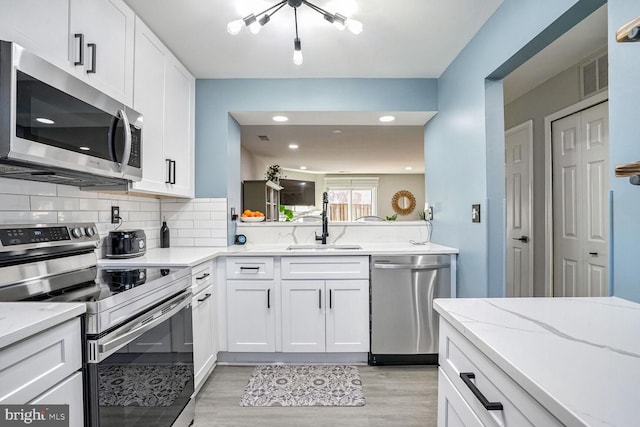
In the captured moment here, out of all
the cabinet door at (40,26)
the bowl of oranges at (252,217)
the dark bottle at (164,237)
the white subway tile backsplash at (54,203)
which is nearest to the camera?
the cabinet door at (40,26)

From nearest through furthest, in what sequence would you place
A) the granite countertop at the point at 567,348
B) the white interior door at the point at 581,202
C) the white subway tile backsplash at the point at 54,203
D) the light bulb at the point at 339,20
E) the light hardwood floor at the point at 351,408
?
the granite countertop at the point at 567,348, the white subway tile backsplash at the point at 54,203, the light bulb at the point at 339,20, the light hardwood floor at the point at 351,408, the white interior door at the point at 581,202

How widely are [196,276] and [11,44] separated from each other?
52.7 inches

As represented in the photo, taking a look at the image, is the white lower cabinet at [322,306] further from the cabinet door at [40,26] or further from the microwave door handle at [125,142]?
the cabinet door at [40,26]

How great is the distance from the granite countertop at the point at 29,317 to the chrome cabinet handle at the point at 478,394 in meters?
1.09

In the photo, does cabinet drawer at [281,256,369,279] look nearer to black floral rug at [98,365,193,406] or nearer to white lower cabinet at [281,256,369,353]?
white lower cabinet at [281,256,369,353]

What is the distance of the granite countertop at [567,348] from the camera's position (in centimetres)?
47

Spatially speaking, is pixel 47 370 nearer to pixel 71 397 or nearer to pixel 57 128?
pixel 71 397

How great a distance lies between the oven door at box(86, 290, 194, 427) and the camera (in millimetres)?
1035

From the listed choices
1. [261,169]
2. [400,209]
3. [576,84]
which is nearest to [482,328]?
[576,84]

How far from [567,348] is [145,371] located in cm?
145

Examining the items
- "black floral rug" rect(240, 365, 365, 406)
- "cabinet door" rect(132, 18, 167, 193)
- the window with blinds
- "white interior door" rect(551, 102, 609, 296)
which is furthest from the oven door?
the window with blinds

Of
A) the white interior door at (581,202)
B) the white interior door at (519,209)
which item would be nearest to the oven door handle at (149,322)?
the white interior door at (581,202)

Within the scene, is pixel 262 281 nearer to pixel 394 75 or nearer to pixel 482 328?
pixel 482 328

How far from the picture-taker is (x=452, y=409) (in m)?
0.90
